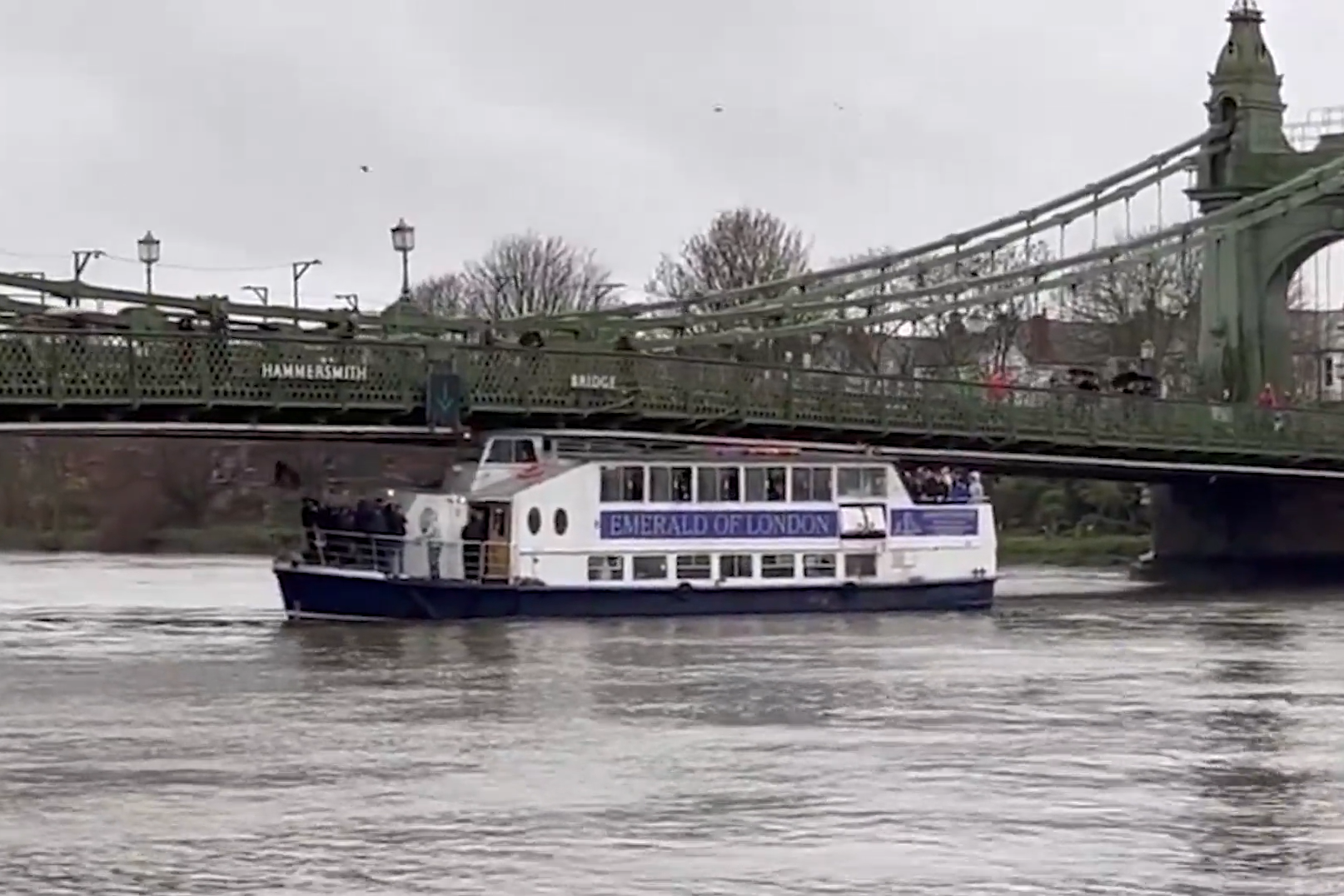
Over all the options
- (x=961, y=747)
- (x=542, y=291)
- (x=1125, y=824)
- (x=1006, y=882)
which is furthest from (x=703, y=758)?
(x=542, y=291)

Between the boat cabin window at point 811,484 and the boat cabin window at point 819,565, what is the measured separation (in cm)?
97

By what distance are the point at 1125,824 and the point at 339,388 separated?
92.8 feet

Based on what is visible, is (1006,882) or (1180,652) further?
(1180,652)

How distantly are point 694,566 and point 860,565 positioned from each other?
11.6 ft

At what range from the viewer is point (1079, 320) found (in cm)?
11056

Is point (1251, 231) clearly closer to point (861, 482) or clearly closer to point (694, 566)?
point (861, 482)

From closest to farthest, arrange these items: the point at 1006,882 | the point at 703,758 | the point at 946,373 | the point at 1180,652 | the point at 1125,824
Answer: the point at 1006,882 < the point at 1125,824 < the point at 703,758 < the point at 1180,652 < the point at 946,373

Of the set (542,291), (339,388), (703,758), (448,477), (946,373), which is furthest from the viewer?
(542,291)

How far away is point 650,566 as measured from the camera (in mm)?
57188

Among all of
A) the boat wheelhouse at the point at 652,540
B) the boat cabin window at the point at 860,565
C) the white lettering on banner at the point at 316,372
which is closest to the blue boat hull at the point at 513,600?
the boat wheelhouse at the point at 652,540

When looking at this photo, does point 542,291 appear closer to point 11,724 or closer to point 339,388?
point 339,388

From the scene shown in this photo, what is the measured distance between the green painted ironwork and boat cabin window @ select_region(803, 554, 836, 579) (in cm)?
259

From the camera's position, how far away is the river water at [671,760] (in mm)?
25484

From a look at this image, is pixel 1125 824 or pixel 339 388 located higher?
pixel 339 388
